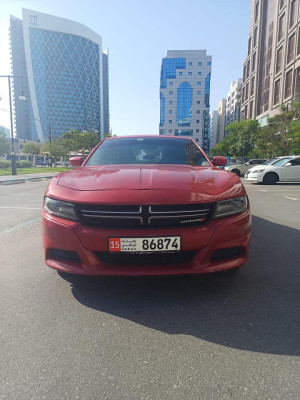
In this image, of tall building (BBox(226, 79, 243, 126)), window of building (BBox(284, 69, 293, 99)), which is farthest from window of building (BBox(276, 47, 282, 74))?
tall building (BBox(226, 79, 243, 126))

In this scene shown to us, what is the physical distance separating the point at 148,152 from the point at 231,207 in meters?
1.72

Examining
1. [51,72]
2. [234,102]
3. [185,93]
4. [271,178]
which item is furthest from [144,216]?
[51,72]

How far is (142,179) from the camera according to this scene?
2.31m

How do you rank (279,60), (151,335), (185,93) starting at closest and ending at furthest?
(151,335), (279,60), (185,93)

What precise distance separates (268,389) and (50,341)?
1.29 metres

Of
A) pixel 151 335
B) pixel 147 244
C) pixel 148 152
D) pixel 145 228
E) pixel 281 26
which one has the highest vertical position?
pixel 281 26

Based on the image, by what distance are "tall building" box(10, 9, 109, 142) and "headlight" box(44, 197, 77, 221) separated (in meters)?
109

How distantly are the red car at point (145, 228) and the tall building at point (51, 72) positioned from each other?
109 m

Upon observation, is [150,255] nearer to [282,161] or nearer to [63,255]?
[63,255]

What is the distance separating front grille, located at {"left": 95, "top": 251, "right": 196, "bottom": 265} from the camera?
2.02 m

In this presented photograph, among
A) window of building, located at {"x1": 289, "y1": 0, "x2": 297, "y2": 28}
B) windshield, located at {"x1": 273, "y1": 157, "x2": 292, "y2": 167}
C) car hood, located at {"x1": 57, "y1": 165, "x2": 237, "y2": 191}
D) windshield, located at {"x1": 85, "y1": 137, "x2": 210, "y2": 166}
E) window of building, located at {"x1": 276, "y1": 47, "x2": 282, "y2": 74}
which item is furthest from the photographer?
window of building, located at {"x1": 276, "y1": 47, "x2": 282, "y2": 74}

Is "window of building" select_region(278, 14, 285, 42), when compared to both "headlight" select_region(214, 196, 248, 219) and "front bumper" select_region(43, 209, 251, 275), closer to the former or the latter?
"headlight" select_region(214, 196, 248, 219)

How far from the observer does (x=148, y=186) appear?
7.06 feet

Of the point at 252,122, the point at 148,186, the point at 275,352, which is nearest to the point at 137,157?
the point at 148,186
